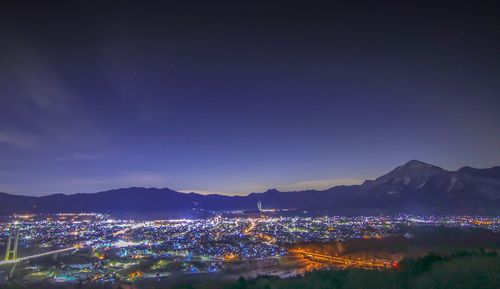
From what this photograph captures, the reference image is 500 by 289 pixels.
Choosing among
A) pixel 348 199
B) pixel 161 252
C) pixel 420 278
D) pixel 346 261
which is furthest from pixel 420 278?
pixel 348 199

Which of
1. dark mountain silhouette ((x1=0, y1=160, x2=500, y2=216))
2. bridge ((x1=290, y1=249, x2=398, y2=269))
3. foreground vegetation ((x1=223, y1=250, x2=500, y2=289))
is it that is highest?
dark mountain silhouette ((x1=0, y1=160, x2=500, y2=216))

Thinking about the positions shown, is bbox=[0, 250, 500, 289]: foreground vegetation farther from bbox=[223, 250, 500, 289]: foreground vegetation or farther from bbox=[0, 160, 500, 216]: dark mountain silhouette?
bbox=[0, 160, 500, 216]: dark mountain silhouette

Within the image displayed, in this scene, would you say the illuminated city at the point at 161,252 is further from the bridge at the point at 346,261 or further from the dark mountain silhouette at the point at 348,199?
the dark mountain silhouette at the point at 348,199

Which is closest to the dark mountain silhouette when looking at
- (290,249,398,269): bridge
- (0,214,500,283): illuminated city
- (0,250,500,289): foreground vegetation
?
(0,214,500,283): illuminated city

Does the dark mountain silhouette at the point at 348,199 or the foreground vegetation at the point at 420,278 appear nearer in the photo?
the foreground vegetation at the point at 420,278

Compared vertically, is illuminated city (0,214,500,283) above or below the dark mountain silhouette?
below

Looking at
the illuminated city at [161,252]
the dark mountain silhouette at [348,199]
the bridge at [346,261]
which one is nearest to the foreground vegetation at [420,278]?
the illuminated city at [161,252]

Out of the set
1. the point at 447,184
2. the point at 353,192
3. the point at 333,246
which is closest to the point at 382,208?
the point at 447,184
